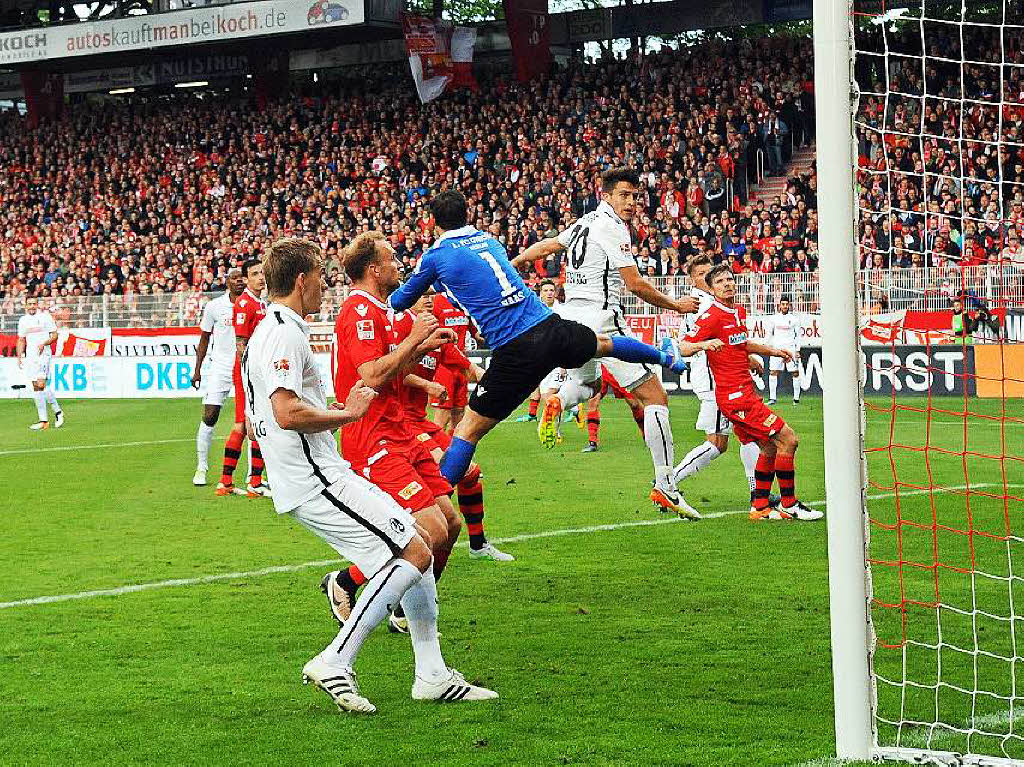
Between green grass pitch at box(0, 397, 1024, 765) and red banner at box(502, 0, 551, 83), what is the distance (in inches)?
995

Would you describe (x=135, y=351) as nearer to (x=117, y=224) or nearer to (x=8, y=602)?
(x=117, y=224)

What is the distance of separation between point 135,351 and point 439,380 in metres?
21.6

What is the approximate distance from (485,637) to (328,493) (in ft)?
5.38

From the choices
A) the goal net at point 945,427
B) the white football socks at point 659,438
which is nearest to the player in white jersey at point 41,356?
the goal net at point 945,427

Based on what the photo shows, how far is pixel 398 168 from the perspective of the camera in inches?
1468

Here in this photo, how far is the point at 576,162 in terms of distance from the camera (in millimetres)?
33844

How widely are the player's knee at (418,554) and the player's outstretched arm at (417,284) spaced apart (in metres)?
2.71

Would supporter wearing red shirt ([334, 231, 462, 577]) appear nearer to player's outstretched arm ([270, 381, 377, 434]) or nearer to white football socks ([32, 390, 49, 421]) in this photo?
player's outstretched arm ([270, 381, 377, 434])

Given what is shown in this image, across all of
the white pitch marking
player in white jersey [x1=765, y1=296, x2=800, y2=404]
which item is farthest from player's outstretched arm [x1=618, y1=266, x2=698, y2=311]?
player in white jersey [x1=765, y1=296, x2=800, y2=404]

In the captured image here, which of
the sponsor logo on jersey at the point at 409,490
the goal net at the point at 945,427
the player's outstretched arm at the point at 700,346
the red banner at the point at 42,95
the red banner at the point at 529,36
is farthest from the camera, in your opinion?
the red banner at the point at 42,95

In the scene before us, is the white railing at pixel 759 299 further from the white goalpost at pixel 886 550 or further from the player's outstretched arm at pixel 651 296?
the white goalpost at pixel 886 550

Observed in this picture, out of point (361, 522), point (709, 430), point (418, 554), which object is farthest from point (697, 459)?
point (361, 522)

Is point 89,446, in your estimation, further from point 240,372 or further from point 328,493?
point 328,493

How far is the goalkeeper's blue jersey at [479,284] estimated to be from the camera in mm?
8227
